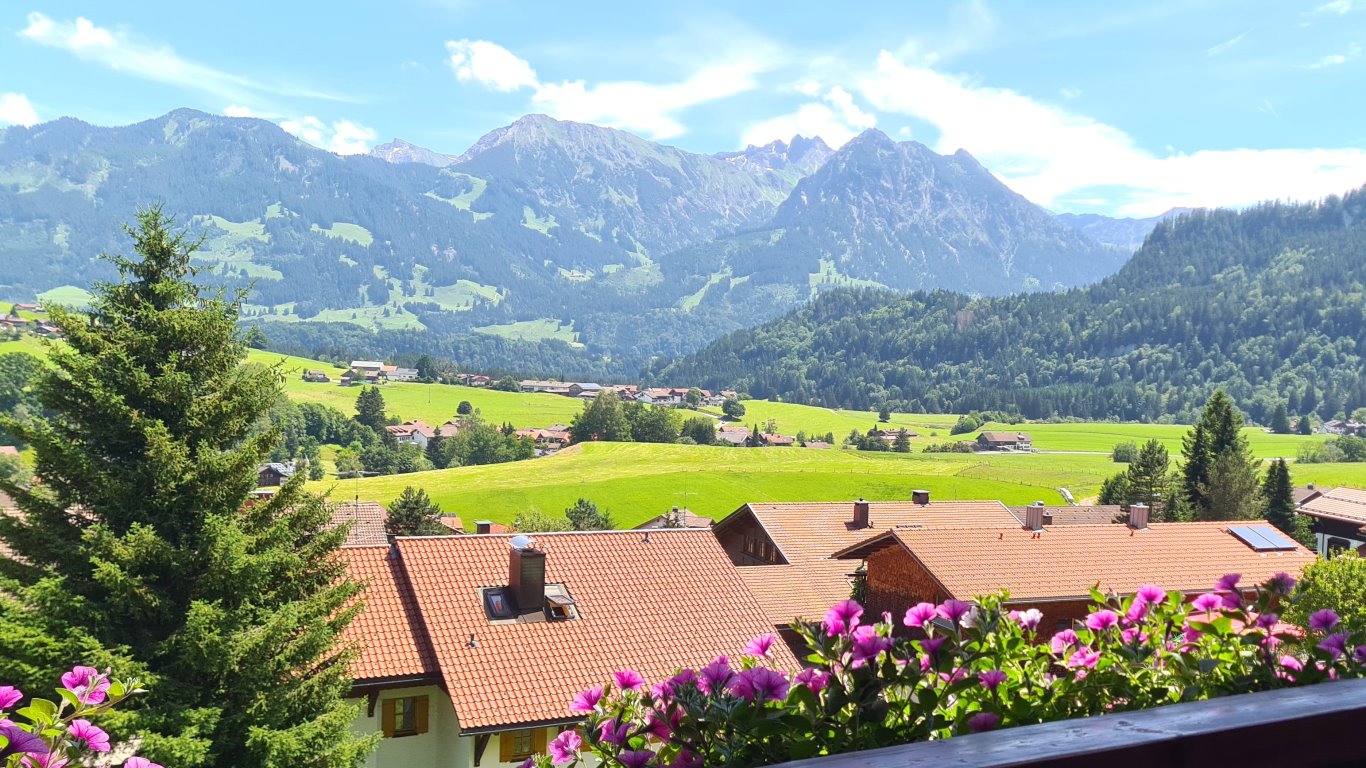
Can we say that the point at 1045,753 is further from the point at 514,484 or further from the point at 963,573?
the point at 514,484

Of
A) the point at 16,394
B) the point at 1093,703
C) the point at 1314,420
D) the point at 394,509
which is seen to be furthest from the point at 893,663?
the point at 1314,420

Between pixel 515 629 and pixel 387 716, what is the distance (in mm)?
2823

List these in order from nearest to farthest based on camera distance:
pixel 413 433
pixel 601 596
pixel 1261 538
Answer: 1. pixel 601 596
2. pixel 1261 538
3. pixel 413 433

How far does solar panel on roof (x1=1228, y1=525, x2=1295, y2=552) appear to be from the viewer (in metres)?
28.9

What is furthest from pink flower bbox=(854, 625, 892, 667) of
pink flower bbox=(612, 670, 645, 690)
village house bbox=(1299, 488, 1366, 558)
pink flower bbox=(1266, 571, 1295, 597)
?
village house bbox=(1299, 488, 1366, 558)

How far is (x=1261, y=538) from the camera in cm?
2941

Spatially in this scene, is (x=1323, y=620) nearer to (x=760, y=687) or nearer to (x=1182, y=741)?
(x=1182, y=741)

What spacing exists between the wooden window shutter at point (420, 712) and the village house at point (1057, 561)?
12.9m

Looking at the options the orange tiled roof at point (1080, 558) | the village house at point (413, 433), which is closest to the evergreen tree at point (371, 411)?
the village house at point (413, 433)

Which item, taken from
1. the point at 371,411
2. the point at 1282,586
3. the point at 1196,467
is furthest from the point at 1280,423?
the point at 1282,586

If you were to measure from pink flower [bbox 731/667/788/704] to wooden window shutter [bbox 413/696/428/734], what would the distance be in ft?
56.3

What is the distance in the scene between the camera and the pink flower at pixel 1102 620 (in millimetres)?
2828

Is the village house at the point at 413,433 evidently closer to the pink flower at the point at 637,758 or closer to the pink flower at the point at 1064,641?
the pink flower at the point at 1064,641

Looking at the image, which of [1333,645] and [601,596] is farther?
[601,596]
